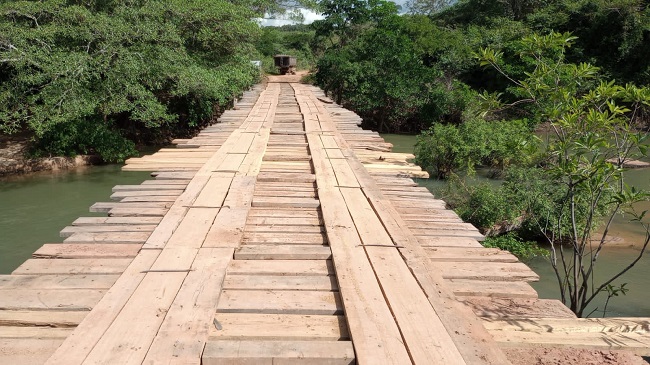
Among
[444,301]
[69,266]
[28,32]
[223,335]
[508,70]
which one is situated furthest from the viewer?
[508,70]

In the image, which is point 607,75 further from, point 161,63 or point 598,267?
point 161,63

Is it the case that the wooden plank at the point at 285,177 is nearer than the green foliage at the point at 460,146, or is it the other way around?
the wooden plank at the point at 285,177

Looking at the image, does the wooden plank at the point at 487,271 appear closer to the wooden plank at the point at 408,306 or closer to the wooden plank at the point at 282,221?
the wooden plank at the point at 408,306

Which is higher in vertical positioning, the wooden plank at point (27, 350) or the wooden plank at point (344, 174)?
the wooden plank at point (344, 174)

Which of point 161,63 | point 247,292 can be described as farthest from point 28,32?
point 247,292

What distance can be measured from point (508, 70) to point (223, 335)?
16.5 m

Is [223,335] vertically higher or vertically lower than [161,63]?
lower

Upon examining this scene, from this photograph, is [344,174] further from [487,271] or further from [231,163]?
[487,271]

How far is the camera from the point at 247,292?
2.03m

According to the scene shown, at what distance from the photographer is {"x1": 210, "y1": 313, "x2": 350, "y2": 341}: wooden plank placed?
173cm

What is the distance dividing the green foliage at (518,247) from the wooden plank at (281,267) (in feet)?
16.2

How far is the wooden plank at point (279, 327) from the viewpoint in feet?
5.67

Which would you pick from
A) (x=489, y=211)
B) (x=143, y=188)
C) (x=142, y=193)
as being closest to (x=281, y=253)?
(x=142, y=193)

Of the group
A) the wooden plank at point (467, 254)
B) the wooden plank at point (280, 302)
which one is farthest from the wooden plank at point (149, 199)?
the wooden plank at point (467, 254)
